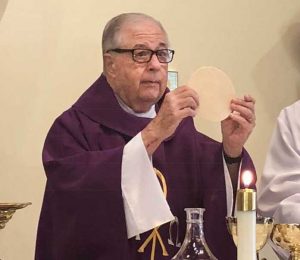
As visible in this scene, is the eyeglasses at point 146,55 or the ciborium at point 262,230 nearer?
the ciborium at point 262,230

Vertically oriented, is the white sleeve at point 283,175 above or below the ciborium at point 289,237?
above

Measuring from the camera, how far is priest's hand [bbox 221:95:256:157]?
63.1 inches

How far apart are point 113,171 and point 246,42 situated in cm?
124

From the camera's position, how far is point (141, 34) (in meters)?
1.75

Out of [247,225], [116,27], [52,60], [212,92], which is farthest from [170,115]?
[52,60]

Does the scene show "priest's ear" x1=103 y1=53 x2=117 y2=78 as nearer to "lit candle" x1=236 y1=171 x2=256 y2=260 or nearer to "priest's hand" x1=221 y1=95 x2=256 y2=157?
"priest's hand" x1=221 y1=95 x2=256 y2=157

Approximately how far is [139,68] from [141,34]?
90mm

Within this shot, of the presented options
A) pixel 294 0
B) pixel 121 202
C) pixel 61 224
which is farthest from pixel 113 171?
pixel 294 0

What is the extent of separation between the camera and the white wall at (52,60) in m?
2.12

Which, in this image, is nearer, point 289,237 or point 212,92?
point 289,237

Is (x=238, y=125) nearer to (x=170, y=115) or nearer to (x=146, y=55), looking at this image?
(x=170, y=115)

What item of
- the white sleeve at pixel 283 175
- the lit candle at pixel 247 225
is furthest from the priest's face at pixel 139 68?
the lit candle at pixel 247 225

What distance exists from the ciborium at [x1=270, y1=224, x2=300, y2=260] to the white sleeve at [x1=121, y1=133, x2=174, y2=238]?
27 centimetres

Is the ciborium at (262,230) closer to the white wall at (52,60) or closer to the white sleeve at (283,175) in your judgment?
the white sleeve at (283,175)
